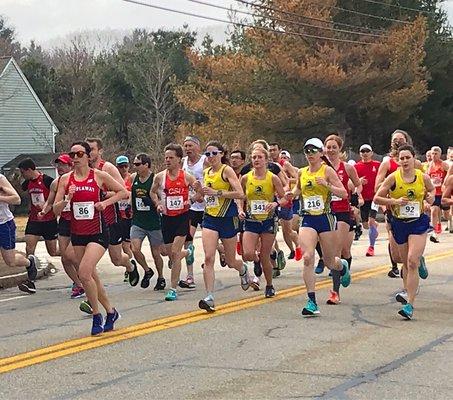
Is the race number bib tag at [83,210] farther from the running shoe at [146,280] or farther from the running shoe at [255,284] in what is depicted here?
the running shoe at [146,280]

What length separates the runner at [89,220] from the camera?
366 inches

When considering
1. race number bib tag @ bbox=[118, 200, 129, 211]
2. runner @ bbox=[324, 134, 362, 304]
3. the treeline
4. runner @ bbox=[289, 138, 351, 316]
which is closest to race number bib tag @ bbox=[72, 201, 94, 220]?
runner @ bbox=[289, 138, 351, 316]

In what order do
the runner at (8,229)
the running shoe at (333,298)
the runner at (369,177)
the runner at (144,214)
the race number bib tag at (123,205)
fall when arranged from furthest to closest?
1. the runner at (369,177)
2. the race number bib tag at (123,205)
3. the runner at (144,214)
4. the runner at (8,229)
5. the running shoe at (333,298)

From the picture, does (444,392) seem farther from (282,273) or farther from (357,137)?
(357,137)

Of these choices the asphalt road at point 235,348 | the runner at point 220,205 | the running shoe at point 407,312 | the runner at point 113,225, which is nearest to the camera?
the asphalt road at point 235,348

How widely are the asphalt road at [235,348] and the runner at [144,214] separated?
2.29ft

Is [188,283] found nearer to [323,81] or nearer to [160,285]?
[160,285]

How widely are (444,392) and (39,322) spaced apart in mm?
5164

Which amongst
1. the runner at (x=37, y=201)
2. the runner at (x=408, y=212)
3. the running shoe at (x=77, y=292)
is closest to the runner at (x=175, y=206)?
the running shoe at (x=77, y=292)

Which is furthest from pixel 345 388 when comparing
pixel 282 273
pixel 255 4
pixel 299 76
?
pixel 255 4

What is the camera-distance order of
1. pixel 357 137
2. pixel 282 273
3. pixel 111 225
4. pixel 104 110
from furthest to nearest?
pixel 104 110, pixel 357 137, pixel 282 273, pixel 111 225

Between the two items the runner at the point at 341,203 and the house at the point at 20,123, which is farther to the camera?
the house at the point at 20,123

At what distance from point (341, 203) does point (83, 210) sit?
4582mm

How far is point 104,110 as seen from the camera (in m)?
52.6
